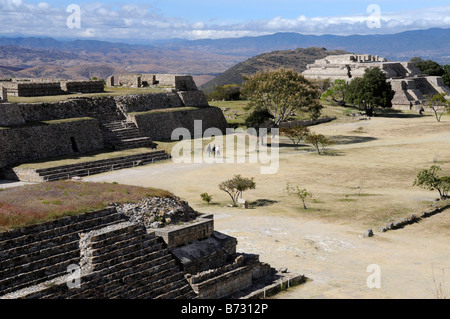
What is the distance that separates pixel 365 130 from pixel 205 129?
50.7 ft

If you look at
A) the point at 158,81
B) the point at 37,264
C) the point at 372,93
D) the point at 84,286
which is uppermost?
the point at 158,81

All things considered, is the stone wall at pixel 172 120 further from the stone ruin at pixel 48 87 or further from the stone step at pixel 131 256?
the stone step at pixel 131 256

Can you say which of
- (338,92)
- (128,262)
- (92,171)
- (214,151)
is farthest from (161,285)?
(338,92)

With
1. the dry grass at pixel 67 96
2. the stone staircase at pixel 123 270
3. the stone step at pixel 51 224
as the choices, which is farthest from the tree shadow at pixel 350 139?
the stone step at pixel 51 224

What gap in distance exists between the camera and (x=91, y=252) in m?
13.9

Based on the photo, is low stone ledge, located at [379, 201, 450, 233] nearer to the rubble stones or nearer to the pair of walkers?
the rubble stones

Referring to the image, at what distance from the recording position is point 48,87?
43.7m

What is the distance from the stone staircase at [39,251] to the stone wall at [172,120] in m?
28.5

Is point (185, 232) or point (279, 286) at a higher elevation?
point (185, 232)

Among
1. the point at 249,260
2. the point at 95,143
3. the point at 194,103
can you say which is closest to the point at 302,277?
the point at 249,260

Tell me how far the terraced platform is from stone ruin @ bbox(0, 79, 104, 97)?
33.3 feet

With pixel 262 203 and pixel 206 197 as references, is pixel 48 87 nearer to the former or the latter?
pixel 206 197

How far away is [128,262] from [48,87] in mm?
32503

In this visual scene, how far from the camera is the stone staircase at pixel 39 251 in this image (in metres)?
12.9
